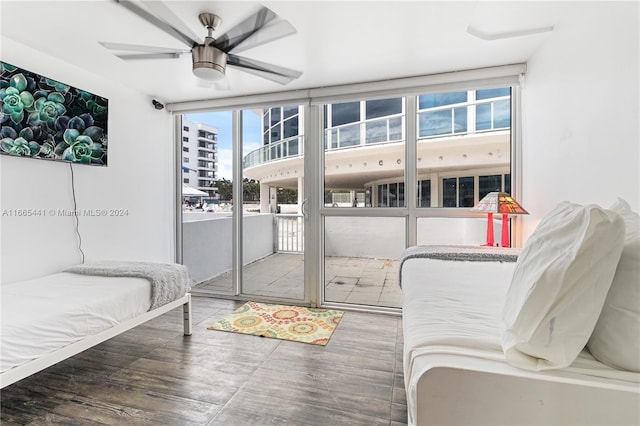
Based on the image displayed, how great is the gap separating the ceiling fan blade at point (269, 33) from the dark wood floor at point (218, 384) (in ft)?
6.80

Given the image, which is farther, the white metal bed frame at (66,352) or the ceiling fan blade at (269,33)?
the ceiling fan blade at (269,33)

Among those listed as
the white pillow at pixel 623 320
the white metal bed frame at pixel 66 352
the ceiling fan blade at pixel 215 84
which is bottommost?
the white metal bed frame at pixel 66 352

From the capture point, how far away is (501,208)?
2.47 meters

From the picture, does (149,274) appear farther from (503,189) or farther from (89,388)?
(503,189)

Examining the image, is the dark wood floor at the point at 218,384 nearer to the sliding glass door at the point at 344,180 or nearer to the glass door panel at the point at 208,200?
the sliding glass door at the point at 344,180

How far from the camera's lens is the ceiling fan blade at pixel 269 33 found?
1.68m

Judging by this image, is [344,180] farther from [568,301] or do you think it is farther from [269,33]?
[568,301]

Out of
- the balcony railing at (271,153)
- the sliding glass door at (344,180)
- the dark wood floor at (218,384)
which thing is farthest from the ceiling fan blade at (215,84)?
Result: the dark wood floor at (218,384)

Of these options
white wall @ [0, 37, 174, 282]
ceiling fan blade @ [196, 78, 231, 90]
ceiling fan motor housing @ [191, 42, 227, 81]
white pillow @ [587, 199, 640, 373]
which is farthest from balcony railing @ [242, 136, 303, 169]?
white pillow @ [587, 199, 640, 373]

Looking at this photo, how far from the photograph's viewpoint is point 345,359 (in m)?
2.28

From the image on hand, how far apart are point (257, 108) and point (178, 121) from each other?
1129 millimetres

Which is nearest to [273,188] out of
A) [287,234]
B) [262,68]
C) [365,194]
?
[287,234]

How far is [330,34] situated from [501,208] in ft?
6.09

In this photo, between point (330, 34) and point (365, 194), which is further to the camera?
point (365, 194)
